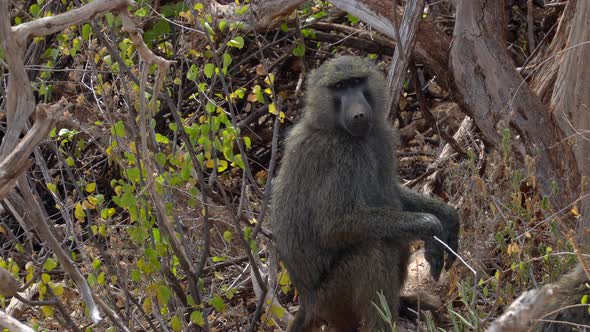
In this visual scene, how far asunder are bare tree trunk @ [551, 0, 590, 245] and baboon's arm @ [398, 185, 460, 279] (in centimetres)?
72

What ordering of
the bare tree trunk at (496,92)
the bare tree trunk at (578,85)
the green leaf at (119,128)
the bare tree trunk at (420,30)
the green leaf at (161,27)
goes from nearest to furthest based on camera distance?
the green leaf at (119,128), the bare tree trunk at (578,85), the bare tree trunk at (496,92), the bare tree trunk at (420,30), the green leaf at (161,27)

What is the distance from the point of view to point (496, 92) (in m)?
5.21

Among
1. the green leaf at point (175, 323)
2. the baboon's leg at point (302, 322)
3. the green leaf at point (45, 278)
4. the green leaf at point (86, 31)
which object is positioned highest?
the green leaf at point (86, 31)

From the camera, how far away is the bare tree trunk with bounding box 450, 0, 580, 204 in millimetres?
5113

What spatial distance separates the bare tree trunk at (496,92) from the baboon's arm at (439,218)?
607 mm

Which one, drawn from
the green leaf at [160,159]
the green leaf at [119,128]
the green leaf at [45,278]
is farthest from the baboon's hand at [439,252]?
the green leaf at [45,278]

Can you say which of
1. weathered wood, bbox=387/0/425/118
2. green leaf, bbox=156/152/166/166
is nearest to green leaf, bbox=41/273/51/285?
green leaf, bbox=156/152/166/166

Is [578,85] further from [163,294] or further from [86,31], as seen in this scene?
[86,31]

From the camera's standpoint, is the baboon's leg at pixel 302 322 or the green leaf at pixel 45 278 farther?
the baboon's leg at pixel 302 322

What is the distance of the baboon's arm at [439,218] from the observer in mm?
4387

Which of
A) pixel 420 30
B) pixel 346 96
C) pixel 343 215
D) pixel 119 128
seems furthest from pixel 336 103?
pixel 420 30

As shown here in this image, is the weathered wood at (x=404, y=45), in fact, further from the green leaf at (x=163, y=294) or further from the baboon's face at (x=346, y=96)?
the green leaf at (x=163, y=294)

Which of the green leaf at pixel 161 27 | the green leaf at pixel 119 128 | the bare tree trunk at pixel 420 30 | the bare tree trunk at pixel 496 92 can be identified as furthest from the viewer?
the green leaf at pixel 161 27

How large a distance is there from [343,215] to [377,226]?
161mm
